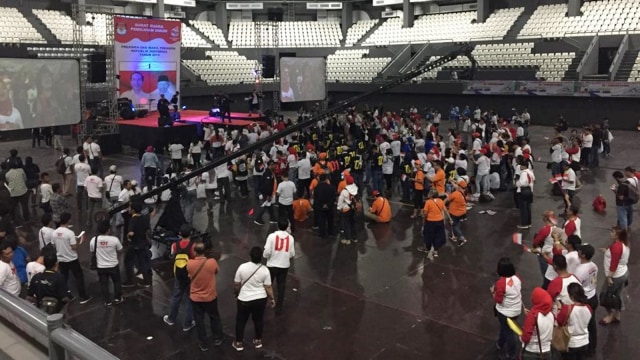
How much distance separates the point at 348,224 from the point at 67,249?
5519 millimetres

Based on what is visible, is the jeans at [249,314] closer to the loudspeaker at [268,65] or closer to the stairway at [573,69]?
the loudspeaker at [268,65]

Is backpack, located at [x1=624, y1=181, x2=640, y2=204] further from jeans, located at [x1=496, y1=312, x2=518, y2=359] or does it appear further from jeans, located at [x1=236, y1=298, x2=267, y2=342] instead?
jeans, located at [x1=236, y1=298, x2=267, y2=342]

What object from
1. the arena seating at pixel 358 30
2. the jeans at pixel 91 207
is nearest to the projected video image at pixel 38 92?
the jeans at pixel 91 207

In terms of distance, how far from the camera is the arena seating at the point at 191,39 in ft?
130

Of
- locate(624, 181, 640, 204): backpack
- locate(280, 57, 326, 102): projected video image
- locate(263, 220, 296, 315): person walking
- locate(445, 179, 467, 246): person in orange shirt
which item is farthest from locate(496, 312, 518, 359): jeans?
locate(280, 57, 326, 102): projected video image

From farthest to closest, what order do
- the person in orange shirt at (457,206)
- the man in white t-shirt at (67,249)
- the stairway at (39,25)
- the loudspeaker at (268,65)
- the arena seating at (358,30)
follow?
1. the arena seating at (358,30)
2. the stairway at (39,25)
3. the loudspeaker at (268,65)
4. the person in orange shirt at (457,206)
5. the man in white t-shirt at (67,249)

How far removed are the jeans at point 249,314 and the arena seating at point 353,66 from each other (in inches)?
1330

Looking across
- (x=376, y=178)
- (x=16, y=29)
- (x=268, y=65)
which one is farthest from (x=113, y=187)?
(x=16, y=29)

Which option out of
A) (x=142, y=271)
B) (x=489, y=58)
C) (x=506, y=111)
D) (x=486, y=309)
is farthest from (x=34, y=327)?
(x=489, y=58)

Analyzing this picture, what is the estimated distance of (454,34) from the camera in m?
38.7

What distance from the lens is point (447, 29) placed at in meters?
39.3

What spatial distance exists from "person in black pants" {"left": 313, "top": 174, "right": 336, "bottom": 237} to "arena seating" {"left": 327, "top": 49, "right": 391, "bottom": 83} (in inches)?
1135

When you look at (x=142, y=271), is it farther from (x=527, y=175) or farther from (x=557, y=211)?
(x=557, y=211)

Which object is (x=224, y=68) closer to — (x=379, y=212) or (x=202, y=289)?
(x=379, y=212)
